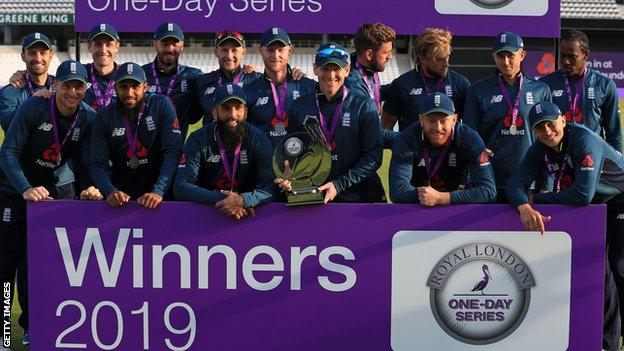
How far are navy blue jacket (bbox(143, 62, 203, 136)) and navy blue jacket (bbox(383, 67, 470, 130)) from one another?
1.43m

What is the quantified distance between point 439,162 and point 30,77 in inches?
115

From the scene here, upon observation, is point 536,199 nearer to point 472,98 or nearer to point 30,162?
point 472,98

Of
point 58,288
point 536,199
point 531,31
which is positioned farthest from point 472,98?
point 58,288

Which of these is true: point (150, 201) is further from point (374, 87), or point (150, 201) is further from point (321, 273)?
point (374, 87)

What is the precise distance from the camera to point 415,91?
6039mm

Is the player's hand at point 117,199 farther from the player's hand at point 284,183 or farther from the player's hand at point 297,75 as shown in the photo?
the player's hand at point 297,75

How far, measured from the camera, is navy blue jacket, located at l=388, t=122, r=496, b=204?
485cm

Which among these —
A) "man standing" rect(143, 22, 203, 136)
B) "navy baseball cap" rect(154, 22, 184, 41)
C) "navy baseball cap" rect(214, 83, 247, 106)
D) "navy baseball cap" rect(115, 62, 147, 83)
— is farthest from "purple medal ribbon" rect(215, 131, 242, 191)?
"navy baseball cap" rect(154, 22, 184, 41)

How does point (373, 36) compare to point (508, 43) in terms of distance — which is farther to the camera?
point (373, 36)

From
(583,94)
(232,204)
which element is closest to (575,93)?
A: (583,94)

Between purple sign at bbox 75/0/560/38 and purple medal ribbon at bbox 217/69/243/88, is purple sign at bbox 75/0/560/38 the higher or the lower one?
the higher one

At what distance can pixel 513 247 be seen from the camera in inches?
188

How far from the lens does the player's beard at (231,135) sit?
16.4 ft

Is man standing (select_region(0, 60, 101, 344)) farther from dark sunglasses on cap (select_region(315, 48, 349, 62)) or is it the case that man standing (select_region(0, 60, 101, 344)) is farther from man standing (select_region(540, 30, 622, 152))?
man standing (select_region(540, 30, 622, 152))
